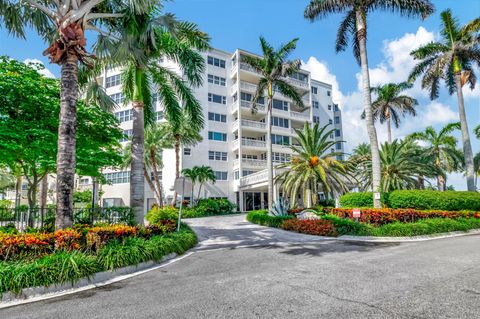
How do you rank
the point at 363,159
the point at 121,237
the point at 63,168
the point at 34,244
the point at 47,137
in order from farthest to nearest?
1. the point at 363,159
2. the point at 47,137
3. the point at 121,237
4. the point at 63,168
5. the point at 34,244

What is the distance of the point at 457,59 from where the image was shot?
2389 centimetres

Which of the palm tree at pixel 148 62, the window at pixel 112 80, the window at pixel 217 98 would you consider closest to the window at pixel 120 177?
the window at pixel 112 80

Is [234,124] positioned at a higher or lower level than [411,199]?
higher

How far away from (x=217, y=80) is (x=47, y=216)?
3025cm

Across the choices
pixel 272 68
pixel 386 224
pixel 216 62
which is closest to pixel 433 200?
pixel 386 224

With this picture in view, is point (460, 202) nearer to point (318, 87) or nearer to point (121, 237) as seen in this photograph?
point (121, 237)

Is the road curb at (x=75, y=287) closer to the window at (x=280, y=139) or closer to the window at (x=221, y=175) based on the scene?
the window at (x=221, y=175)

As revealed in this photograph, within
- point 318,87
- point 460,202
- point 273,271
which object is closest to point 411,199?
point 460,202

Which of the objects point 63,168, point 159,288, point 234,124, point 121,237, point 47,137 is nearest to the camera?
point 159,288

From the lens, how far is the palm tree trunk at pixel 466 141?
2314 cm

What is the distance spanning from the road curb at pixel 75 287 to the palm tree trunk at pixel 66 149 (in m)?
2.14

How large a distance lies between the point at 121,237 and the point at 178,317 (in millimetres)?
4898

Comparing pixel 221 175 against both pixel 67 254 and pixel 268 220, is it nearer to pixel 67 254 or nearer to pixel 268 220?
pixel 268 220

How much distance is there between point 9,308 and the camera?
5348 mm
